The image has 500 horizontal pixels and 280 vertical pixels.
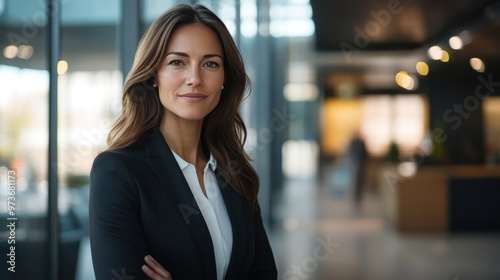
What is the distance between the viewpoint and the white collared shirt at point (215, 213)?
1.91 metres

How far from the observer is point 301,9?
44.9ft

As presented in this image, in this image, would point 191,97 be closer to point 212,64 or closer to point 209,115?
point 212,64

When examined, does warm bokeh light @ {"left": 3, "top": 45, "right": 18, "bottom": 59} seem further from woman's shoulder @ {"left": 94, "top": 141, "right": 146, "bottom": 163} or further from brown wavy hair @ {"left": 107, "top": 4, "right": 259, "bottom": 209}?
woman's shoulder @ {"left": 94, "top": 141, "right": 146, "bottom": 163}

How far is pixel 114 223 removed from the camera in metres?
1.65

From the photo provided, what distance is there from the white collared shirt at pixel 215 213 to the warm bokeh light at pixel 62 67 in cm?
133

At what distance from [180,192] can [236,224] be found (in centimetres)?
22

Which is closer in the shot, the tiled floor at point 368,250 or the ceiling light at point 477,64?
the tiled floor at point 368,250

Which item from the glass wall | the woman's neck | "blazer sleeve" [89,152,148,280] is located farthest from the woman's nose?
the glass wall

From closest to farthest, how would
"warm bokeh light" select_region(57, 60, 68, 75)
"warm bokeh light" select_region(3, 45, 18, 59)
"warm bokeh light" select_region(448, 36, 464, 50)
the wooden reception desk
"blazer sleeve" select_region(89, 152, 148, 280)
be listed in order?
"blazer sleeve" select_region(89, 152, 148, 280) → "warm bokeh light" select_region(3, 45, 18, 59) → "warm bokeh light" select_region(57, 60, 68, 75) → "warm bokeh light" select_region(448, 36, 464, 50) → the wooden reception desk

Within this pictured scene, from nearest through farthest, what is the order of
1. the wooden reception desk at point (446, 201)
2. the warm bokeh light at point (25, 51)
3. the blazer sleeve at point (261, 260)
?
the blazer sleeve at point (261, 260)
the warm bokeh light at point (25, 51)
the wooden reception desk at point (446, 201)

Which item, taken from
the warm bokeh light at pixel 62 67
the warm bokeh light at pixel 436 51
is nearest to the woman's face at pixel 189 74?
the warm bokeh light at pixel 62 67

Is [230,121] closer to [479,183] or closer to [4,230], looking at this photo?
[4,230]

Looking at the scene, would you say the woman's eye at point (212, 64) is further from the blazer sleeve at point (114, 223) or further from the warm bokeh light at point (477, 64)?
the warm bokeh light at point (477, 64)

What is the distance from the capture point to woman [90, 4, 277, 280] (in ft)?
5.53
